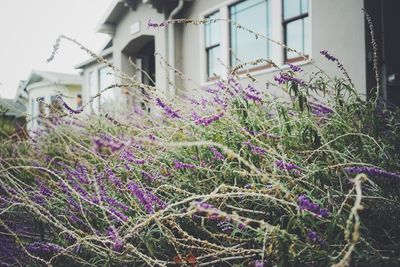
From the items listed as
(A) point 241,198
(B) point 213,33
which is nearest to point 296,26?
(B) point 213,33

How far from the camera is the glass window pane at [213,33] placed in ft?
31.4

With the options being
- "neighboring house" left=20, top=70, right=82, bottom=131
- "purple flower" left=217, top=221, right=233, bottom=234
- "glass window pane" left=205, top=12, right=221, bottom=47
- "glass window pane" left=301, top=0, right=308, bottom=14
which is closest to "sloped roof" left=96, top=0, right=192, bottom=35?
"glass window pane" left=205, top=12, right=221, bottom=47

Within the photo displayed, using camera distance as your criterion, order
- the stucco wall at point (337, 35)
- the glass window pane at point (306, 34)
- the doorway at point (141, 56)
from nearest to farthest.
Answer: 1. the stucco wall at point (337, 35)
2. the glass window pane at point (306, 34)
3. the doorway at point (141, 56)

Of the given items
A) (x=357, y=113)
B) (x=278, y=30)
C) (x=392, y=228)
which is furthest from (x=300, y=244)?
(x=278, y=30)

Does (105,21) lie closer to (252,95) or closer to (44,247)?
(252,95)

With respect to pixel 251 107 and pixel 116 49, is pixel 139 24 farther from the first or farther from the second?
pixel 251 107

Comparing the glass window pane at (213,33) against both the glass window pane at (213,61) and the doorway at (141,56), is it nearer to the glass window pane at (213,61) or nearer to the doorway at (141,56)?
the glass window pane at (213,61)

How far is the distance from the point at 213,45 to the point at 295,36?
2755 mm

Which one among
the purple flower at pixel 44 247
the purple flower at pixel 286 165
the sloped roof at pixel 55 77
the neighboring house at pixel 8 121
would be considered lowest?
the purple flower at pixel 44 247

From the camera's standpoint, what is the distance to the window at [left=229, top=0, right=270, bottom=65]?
8.16 metres

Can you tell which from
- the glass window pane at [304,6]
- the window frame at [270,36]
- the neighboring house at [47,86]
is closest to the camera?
the glass window pane at [304,6]

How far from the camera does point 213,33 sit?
970 centimetres

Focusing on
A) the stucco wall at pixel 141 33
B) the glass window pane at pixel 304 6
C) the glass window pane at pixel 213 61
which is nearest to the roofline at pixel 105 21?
the stucco wall at pixel 141 33

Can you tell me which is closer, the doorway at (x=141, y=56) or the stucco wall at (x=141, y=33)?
the stucco wall at (x=141, y=33)
